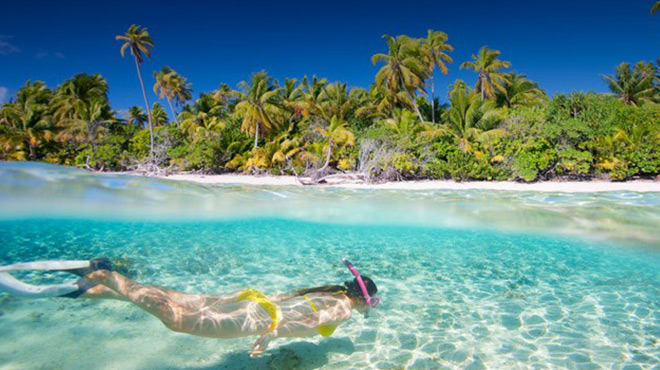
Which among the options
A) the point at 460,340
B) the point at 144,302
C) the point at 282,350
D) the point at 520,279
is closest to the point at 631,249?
the point at 520,279

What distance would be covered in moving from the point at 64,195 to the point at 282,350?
16.7m

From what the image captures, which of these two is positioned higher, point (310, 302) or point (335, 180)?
point (335, 180)

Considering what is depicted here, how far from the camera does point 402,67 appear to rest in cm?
3044

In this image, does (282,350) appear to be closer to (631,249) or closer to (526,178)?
(631,249)

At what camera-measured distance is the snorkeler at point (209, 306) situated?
11.7 ft

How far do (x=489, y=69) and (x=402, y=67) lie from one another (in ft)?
28.6

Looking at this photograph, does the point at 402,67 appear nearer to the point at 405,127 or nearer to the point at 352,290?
the point at 405,127

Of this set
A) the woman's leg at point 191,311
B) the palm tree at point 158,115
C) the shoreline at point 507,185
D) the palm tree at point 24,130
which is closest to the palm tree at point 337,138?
the shoreline at point 507,185

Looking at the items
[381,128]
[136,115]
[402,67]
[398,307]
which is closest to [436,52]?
[402,67]

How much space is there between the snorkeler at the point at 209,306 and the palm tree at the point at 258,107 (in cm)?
2831

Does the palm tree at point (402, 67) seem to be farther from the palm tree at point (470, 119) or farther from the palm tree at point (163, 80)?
the palm tree at point (163, 80)

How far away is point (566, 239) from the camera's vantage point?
38.0ft

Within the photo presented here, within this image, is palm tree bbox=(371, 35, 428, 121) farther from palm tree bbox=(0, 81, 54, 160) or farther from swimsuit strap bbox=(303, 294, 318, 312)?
palm tree bbox=(0, 81, 54, 160)

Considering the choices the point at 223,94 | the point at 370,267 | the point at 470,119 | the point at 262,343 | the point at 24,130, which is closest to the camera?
the point at 262,343
